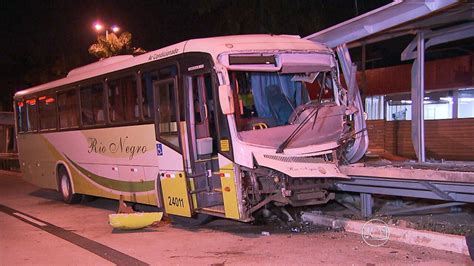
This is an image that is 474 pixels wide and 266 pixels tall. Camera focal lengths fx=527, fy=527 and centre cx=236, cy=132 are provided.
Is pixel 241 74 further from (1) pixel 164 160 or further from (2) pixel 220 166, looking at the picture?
(1) pixel 164 160

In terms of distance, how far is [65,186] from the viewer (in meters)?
14.6

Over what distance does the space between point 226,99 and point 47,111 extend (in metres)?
8.82

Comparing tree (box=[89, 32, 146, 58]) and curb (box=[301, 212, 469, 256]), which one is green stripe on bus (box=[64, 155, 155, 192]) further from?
tree (box=[89, 32, 146, 58])

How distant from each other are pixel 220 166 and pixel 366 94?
1032cm

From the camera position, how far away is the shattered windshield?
873 centimetres

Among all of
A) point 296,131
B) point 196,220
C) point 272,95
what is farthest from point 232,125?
point 196,220

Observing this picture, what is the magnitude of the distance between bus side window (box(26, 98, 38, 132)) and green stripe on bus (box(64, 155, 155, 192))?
2.91m

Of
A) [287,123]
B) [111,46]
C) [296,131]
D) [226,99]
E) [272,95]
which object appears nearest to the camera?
[226,99]

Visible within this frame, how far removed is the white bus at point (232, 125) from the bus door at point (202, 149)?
0.06 ft

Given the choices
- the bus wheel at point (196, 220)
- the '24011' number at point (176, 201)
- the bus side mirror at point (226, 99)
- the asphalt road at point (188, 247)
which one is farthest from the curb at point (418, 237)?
the bus side mirror at point (226, 99)

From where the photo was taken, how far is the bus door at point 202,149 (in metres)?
9.20

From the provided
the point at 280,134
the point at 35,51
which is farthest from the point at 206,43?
the point at 35,51

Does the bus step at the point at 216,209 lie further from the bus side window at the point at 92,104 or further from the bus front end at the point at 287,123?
the bus side window at the point at 92,104

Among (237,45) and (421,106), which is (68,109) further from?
(421,106)
